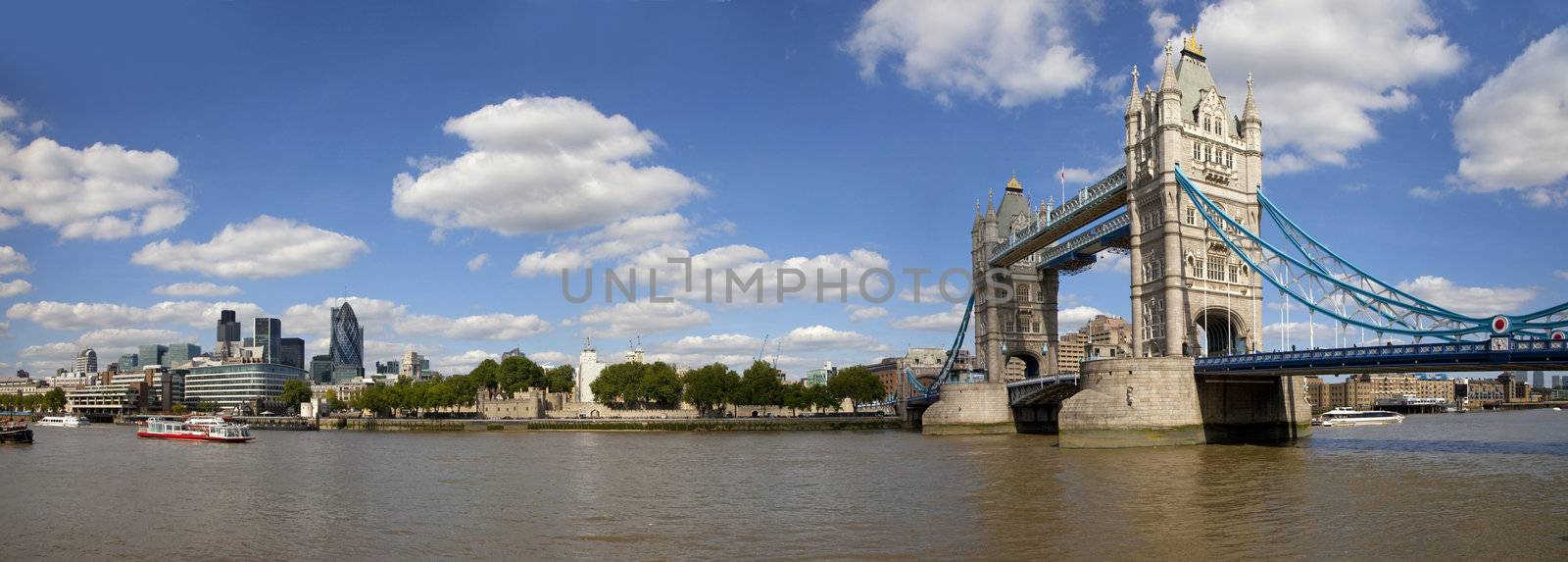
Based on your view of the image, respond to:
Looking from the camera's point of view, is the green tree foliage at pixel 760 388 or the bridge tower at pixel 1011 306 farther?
the green tree foliage at pixel 760 388

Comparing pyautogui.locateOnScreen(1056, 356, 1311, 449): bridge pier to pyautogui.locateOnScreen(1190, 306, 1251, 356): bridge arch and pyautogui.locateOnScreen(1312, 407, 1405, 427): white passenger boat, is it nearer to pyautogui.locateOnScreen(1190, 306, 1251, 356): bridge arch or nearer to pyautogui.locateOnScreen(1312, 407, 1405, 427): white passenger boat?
pyautogui.locateOnScreen(1190, 306, 1251, 356): bridge arch

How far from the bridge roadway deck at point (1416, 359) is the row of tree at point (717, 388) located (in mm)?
71789

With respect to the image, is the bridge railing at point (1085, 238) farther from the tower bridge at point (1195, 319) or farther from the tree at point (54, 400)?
the tree at point (54, 400)

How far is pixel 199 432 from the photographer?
260 ft

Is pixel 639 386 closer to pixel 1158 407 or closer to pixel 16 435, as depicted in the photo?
pixel 16 435

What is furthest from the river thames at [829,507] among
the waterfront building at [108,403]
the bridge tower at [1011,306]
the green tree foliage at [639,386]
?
the waterfront building at [108,403]

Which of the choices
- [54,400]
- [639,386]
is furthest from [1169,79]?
[54,400]

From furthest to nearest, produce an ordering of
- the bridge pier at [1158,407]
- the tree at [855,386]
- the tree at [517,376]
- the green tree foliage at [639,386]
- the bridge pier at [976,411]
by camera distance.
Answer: the tree at [517,376]
the tree at [855,386]
the green tree foliage at [639,386]
the bridge pier at [976,411]
the bridge pier at [1158,407]

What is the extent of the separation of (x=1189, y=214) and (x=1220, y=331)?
8634mm

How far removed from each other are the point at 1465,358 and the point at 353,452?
190 feet

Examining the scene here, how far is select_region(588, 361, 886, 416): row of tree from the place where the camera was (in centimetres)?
11625

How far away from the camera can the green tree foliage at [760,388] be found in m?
116

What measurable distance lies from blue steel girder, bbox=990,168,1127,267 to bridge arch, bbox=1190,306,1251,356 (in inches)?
382

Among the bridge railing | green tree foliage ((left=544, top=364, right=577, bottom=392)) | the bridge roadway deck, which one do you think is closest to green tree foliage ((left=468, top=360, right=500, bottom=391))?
green tree foliage ((left=544, top=364, right=577, bottom=392))
